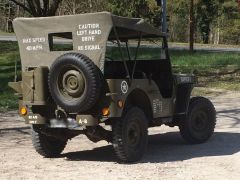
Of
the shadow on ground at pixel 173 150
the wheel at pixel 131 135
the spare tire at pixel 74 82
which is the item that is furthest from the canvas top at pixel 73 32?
the shadow on ground at pixel 173 150

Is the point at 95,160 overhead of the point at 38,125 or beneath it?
beneath

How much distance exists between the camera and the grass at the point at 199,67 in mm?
20594

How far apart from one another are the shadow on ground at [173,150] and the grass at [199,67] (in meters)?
7.23

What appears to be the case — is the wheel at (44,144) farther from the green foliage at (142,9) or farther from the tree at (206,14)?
the green foliage at (142,9)

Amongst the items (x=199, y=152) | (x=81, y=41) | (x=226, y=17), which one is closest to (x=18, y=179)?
(x=81, y=41)

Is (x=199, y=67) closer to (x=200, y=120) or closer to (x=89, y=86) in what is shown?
(x=200, y=120)

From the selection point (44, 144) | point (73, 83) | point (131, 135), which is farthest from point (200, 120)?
point (73, 83)

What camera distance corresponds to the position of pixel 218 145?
33.4 ft

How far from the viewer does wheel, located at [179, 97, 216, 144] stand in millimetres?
10336

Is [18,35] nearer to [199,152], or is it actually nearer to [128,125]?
[128,125]

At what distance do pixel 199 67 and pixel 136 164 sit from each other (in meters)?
17.0

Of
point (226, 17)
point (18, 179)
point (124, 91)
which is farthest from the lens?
point (226, 17)

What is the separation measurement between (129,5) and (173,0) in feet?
10.9

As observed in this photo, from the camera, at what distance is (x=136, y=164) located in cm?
861
